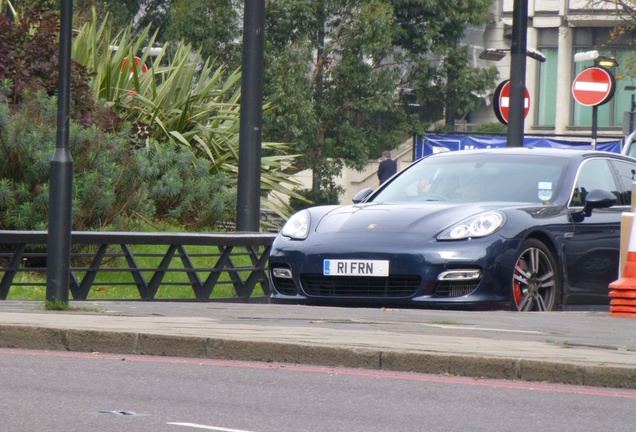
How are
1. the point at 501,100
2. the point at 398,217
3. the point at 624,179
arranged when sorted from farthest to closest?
the point at 501,100, the point at 624,179, the point at 398,217

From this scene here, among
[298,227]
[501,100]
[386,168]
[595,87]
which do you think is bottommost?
[386,168]

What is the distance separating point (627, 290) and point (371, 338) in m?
2.98

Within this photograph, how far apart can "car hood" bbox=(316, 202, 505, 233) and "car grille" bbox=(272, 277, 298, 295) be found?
0.45 m

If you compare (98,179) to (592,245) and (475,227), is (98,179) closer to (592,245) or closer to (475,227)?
(592,245)

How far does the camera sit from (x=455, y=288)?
10.1 m

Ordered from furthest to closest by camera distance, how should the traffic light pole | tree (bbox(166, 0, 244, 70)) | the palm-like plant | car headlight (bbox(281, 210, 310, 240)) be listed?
tree (bbox(166, 0, 244, 70)), the palm-like plant, the traffic light pole, car headlight (bbox(281, 210, 310, 240))

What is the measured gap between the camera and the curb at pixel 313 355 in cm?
741

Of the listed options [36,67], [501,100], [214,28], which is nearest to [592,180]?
[36,67]

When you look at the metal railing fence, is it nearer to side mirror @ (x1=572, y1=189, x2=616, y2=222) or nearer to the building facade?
side mirror @ (x1=572, y1=189, x2=616, y2=222)

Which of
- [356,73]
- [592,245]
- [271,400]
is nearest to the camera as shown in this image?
[271,400]

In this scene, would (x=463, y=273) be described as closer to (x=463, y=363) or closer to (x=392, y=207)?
(x=392, y=207)

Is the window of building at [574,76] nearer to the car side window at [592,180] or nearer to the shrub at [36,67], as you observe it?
the shrub at [36,67]

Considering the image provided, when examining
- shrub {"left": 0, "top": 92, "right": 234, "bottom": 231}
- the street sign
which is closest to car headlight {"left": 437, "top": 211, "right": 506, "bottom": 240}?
shrub {"left": 0, "top": 92, "right": 234, "bottom": 231}

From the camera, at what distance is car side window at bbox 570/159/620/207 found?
1128cm
